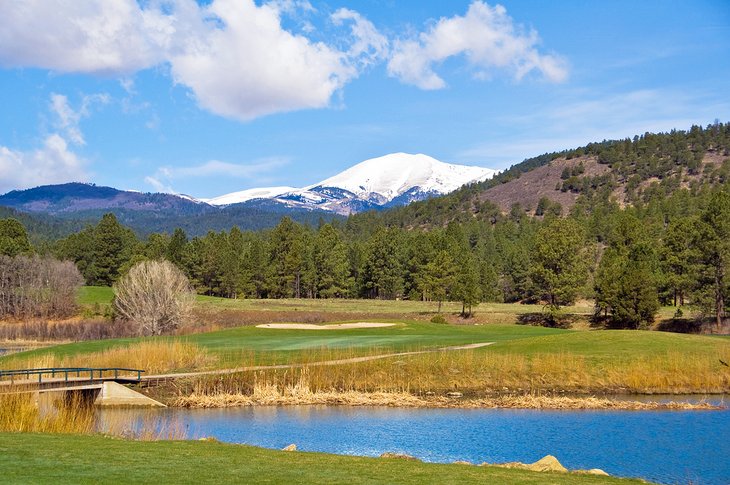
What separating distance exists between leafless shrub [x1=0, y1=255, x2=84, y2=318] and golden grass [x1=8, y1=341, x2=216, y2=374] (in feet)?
178

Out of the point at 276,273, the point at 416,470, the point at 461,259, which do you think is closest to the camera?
the point at 416,470

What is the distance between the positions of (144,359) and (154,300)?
26200mm

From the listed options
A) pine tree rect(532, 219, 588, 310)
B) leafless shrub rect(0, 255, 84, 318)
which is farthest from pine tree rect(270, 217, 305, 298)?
pine tree rect(532, 219, 588, 310)

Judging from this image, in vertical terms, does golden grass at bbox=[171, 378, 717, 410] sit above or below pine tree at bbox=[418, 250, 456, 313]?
below

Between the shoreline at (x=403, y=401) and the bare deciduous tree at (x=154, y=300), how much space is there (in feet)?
106

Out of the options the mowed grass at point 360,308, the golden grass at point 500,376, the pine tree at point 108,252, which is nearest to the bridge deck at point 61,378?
the golden grass at point 500,376

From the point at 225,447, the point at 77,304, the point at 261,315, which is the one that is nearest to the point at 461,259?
the point at 261,315

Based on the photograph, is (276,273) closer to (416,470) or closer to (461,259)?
(461,259)

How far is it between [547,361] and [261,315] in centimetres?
4895

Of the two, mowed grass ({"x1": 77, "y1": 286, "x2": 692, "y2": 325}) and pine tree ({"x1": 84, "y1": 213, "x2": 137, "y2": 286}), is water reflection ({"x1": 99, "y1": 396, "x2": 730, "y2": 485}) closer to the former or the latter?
mowed grass ({"x1": 77, "y1": 286, "x2": 692, "y2": 325})

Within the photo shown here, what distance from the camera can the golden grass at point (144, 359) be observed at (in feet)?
132

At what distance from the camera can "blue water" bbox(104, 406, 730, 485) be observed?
74.8 feet

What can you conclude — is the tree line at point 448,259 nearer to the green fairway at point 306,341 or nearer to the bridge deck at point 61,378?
the green fairway at point 306,341

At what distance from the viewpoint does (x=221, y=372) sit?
38.0 meters
